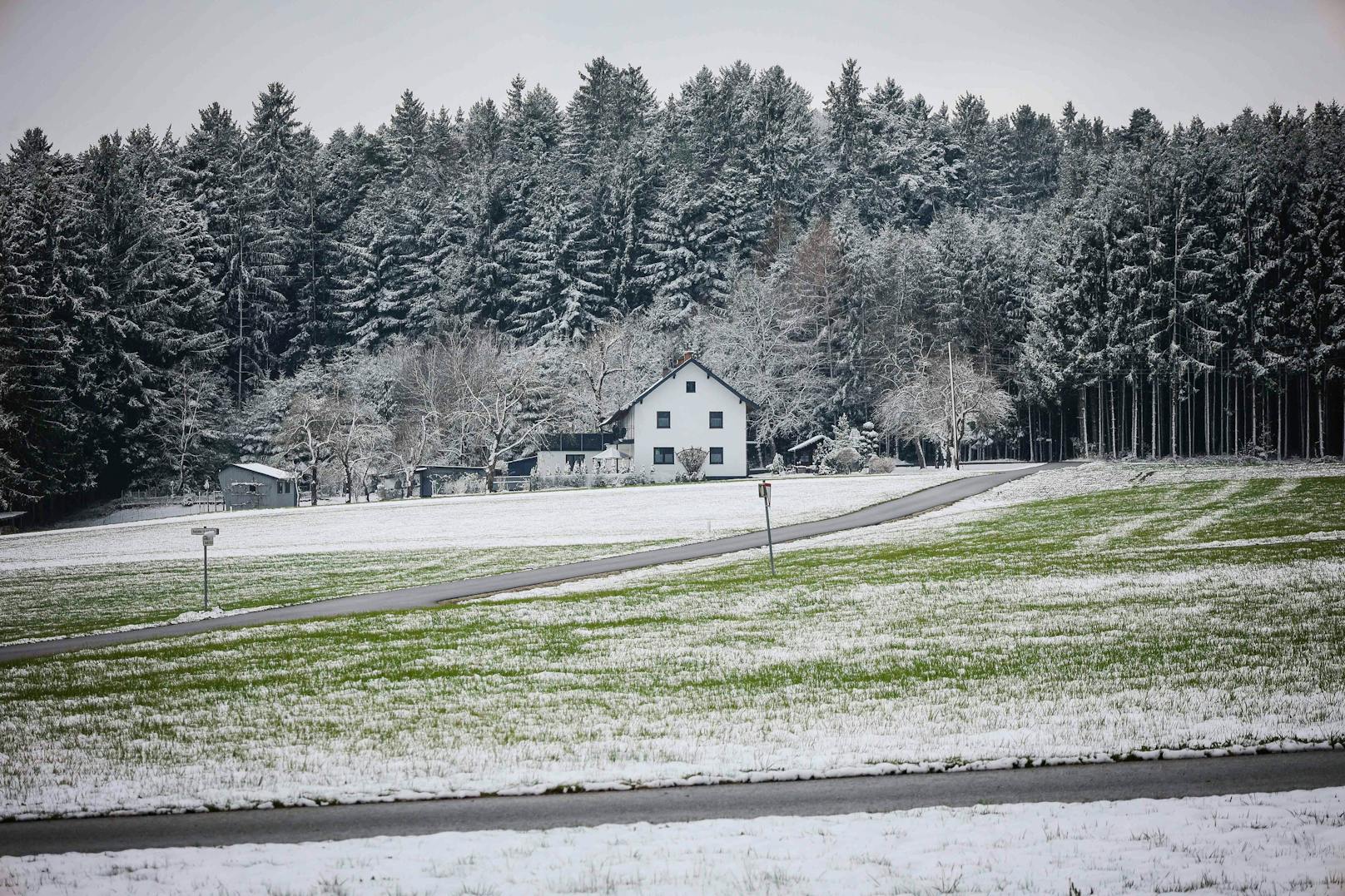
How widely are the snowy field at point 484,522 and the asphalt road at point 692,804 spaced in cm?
3048

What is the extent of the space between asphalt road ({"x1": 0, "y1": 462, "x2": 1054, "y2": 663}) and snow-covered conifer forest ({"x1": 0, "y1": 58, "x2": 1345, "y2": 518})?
39574mm

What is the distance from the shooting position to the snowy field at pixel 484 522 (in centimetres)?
4347

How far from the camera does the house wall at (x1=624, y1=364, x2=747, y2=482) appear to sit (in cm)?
8369

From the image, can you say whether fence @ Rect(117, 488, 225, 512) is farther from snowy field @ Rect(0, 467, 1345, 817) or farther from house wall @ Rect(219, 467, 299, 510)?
snowy field @ Rect(0, 467, 1345, 817)

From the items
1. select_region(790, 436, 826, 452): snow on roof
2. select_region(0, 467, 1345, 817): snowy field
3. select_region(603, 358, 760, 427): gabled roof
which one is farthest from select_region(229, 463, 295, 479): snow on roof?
select_region(0, 467, 1345, 817): snowy field

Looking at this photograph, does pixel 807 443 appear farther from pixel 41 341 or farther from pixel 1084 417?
pixel 41 341

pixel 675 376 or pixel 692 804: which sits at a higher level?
pixel 675 376

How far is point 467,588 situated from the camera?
2844 centimetres

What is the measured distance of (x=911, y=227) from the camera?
383 ft

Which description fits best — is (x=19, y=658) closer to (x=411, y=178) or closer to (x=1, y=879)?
(x=1, y=879)

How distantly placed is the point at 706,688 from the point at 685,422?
70296mm

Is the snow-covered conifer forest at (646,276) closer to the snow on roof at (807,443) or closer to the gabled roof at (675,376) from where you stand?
the snow on roof at (807,443)

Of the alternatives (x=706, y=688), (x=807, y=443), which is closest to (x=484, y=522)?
(x=706, y=688)

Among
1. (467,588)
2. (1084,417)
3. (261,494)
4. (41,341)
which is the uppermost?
(41,341)
